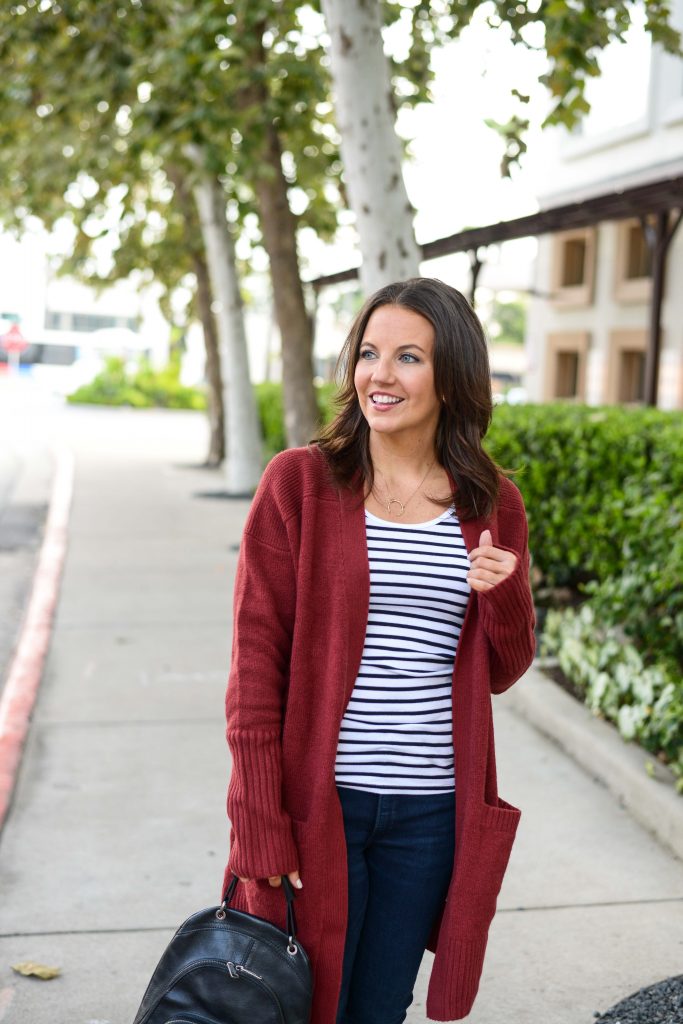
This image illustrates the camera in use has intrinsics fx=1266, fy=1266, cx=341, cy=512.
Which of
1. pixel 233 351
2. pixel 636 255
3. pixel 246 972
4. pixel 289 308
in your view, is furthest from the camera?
pixel 233 351

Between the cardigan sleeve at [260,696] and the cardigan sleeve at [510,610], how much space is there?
0.39 metres

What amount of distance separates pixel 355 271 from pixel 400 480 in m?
14.5

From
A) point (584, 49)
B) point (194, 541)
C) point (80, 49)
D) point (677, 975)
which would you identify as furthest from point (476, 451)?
point (80, 49)

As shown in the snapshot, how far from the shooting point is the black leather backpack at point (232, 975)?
226 centimetres

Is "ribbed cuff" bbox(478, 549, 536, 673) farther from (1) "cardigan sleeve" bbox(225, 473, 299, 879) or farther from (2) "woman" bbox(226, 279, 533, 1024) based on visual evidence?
(1) "cardigan sleeve" bbox(225, 473, 299, 879)

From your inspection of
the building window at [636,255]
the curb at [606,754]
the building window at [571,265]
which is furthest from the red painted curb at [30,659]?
the building window at [571,265]

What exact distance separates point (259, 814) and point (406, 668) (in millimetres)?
394

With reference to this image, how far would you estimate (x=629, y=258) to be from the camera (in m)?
14.8

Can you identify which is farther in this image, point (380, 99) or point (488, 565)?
point (380, 99)

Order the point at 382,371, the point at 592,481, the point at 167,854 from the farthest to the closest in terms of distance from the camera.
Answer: the point at 592,481 → the point at 167,854 → the point at 382,371

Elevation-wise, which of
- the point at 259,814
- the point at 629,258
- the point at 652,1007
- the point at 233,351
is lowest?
the point at 652,1007

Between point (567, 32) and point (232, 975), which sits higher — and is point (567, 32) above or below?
above

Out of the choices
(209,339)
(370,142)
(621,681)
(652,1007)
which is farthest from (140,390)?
(652,1007)

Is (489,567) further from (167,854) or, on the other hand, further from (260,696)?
(167,854)
